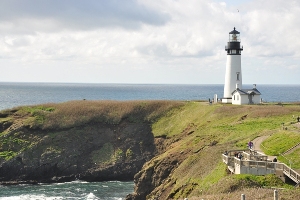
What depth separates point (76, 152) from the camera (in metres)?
67.9

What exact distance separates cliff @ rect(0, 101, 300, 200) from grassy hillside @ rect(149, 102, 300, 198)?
5.3 inches

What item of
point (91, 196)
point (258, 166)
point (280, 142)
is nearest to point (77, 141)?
point (91, 196)

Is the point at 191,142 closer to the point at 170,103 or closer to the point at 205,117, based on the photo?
the point at 205,117

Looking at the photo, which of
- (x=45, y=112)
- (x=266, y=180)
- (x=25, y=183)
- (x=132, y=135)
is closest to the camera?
(x=266, y=180)

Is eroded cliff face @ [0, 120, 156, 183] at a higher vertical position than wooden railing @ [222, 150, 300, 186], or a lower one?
lower

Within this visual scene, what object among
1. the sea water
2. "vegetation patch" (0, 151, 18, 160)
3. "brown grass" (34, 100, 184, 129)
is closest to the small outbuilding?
"brown grass" (34, 100, 184, 129)

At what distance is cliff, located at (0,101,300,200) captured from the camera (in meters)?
46.8

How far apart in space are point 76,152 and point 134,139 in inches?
373

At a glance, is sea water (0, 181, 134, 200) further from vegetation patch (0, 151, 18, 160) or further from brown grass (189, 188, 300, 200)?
brown grass (189, 188, 300, 200)

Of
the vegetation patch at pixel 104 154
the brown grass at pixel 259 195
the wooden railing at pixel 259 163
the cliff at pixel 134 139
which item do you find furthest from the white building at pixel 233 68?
the brown grass at pixel 259 195

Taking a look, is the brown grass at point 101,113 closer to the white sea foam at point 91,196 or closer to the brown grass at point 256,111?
the brown grass at point 256,111

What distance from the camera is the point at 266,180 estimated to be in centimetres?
3225

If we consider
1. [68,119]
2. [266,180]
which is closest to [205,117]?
[68,119]

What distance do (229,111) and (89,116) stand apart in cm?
2423
